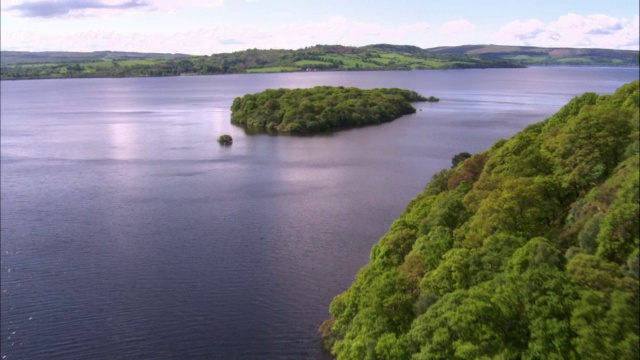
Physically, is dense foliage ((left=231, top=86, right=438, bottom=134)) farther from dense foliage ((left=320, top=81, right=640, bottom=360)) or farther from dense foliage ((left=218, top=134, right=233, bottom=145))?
dense foliage ((left=320, top=81, right=640, bottom=360))

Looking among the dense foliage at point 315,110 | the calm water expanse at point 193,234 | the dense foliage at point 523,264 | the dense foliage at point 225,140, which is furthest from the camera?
the dense foliage at point 315,110

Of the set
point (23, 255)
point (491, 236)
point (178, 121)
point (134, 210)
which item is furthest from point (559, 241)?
point (178, 121)

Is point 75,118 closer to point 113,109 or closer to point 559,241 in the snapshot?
point 113,109

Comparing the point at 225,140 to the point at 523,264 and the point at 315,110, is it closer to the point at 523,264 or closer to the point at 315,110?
the point at 315,110

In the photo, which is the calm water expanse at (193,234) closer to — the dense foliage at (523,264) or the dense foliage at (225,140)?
the dense foliage at (225,140)

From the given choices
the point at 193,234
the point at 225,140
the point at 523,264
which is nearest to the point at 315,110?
the point at 225,140

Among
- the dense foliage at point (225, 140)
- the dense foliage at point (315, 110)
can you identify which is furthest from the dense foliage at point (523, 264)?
the dense foliage at point (315, 110)
